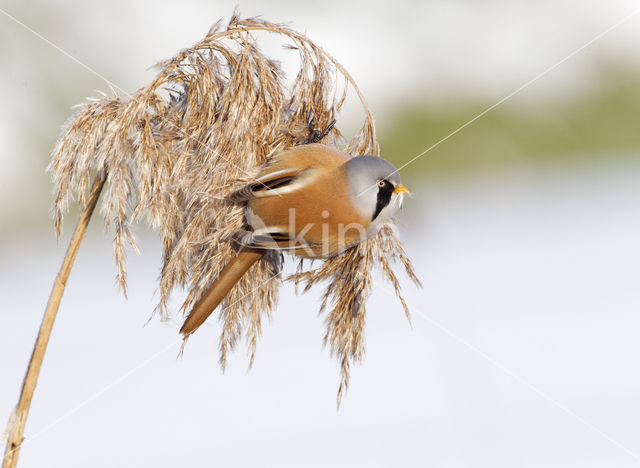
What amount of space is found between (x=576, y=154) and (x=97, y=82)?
3350 millimetres

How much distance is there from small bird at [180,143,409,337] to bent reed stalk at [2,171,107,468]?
0.29 meters

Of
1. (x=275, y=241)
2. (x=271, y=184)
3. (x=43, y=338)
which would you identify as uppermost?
(x=271, y=184)

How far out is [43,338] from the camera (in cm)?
174

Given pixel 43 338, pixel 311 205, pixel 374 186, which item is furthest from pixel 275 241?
pixel 43 338

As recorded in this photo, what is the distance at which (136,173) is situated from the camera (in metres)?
1.84

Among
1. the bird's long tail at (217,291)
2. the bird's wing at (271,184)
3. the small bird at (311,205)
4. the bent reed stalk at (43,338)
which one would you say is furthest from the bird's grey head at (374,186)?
the bent reed stalk at (43,338)

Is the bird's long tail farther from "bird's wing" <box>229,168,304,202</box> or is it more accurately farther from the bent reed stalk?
the bent reed stalk

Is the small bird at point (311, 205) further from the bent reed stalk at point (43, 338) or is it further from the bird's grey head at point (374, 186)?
the bent reed stalk at point (43, 338)

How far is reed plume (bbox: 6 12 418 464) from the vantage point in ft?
5.88

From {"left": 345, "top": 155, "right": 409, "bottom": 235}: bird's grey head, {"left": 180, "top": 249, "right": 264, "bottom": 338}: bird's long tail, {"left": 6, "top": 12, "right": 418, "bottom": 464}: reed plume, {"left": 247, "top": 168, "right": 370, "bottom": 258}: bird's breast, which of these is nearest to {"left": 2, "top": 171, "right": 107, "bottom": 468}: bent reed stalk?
{"left": 6, "top": 12, "right": 418, "bottom": 464}: reed plume

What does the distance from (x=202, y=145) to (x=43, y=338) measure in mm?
560

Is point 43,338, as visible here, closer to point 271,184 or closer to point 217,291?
point 217,291

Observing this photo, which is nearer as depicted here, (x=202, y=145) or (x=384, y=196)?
(x=384, y=196)

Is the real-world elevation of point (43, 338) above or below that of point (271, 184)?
below
